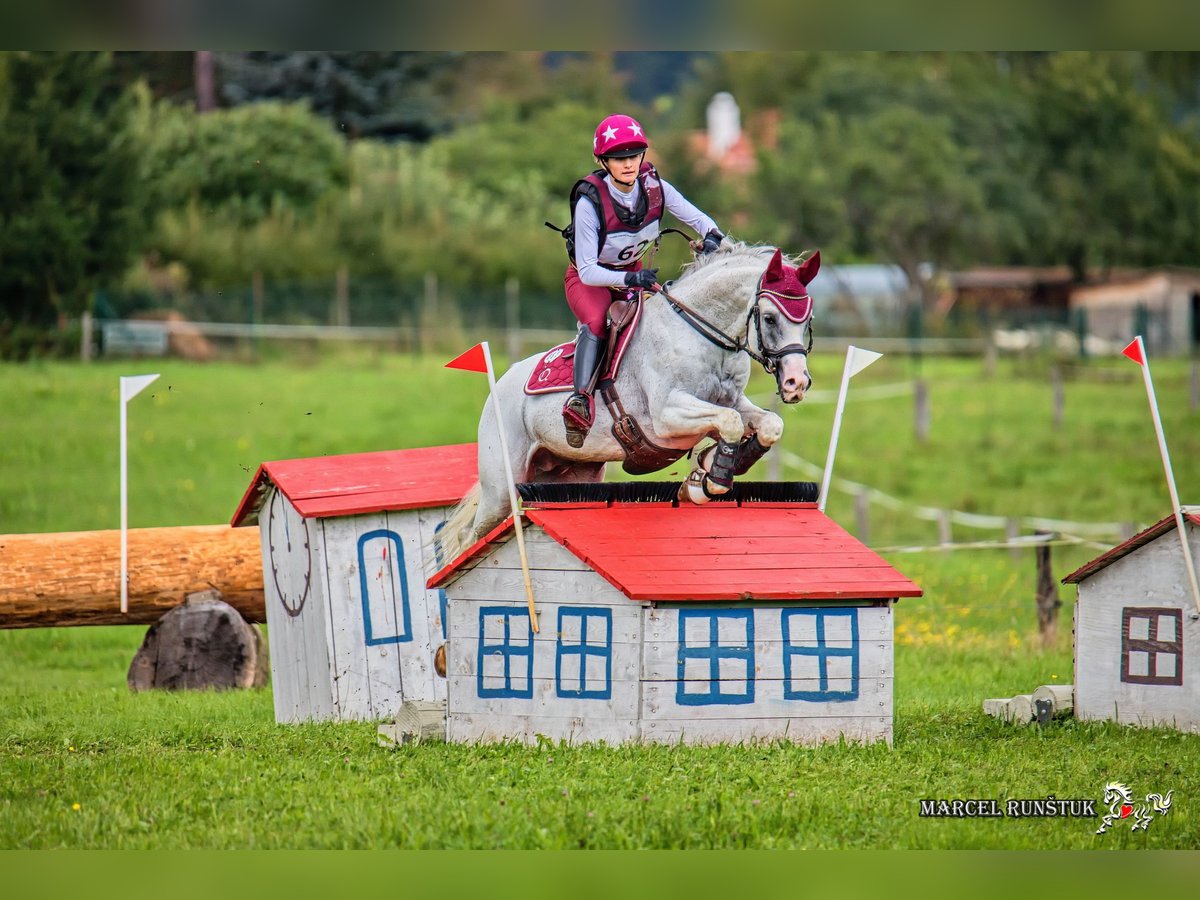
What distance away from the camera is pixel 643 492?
7.35 meters

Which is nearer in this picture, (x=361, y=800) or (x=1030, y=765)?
(x=361, y=800)

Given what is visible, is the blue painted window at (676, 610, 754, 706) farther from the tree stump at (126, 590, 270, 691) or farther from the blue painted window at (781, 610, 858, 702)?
the tree stump at (126, 590, 270, 691)

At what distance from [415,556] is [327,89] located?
1049 inches

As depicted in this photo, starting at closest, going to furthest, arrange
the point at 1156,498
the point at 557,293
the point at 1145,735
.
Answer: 1. the point at 1145,735
2. the point at 1156,498
3. the point at 557,293

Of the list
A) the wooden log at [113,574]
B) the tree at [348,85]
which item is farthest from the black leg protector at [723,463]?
the tree at [348,85]

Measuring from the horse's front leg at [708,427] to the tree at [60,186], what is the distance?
668 inches

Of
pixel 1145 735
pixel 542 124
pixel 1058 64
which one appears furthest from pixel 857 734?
pixel 1058 64

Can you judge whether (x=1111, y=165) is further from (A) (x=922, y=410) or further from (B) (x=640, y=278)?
(B) (x=640, y=278)

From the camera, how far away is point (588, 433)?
7.40 metres

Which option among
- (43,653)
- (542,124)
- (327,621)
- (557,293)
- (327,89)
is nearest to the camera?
(327,621)

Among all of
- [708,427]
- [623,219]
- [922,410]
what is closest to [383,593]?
[708,427]

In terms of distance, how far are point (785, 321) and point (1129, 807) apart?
2.41 m

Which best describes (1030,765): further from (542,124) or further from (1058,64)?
(1058,64)

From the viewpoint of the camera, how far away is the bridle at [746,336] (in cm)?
679
